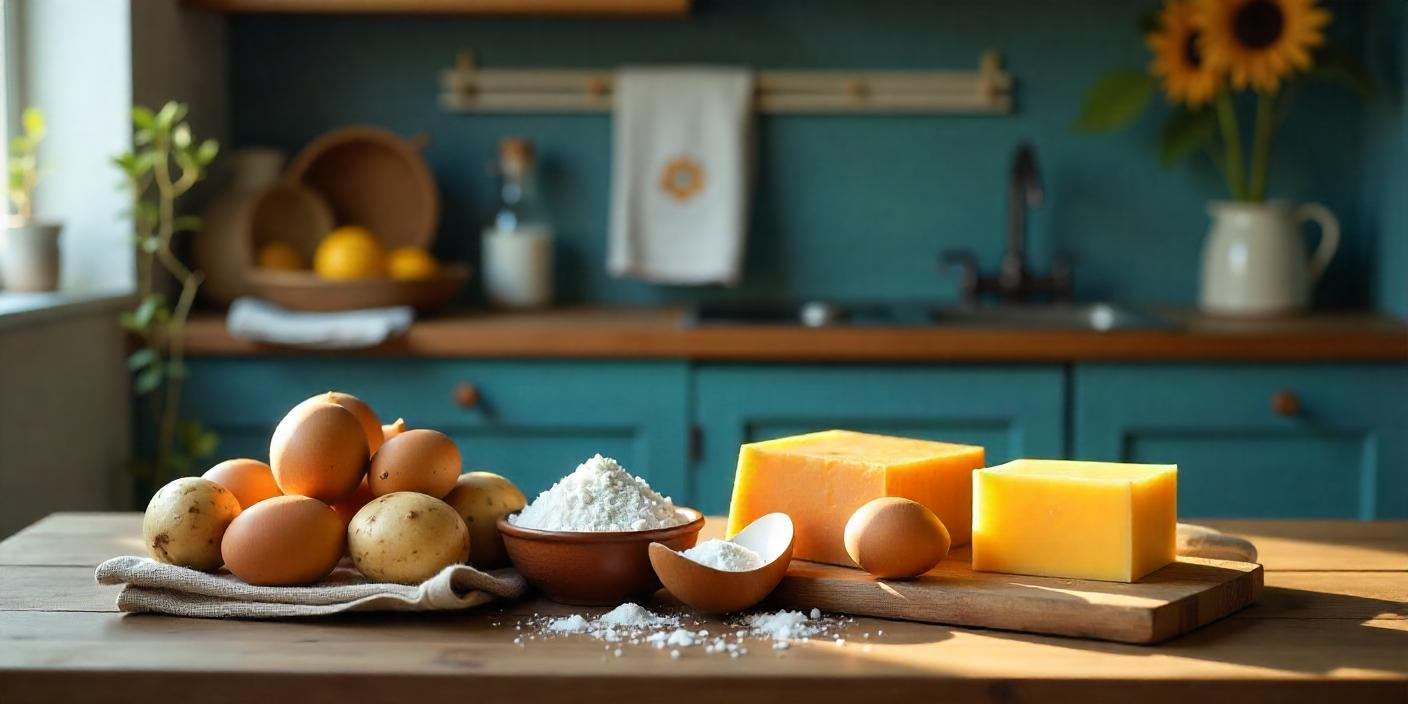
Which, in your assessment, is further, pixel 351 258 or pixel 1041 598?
pixel 351 258

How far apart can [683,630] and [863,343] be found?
1.59m

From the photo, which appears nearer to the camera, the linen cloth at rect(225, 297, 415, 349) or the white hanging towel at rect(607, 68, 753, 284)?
the linen cloth at rect(225, 297, 415, 349)

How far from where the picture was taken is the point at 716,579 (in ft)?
3.70

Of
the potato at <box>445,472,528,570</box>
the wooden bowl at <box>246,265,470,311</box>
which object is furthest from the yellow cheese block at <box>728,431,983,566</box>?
the wooden bowl at <box>246,265,470,311</box>

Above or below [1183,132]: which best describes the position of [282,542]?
below

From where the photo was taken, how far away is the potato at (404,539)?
1.17 m

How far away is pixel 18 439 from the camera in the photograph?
2.36m

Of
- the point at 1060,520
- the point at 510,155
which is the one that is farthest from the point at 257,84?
the point at 1060,520

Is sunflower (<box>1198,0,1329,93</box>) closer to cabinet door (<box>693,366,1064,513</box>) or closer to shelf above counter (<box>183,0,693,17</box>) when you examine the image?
cabinet door (<box>693,366,1064,513</box>)

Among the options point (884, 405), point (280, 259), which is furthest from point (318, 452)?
point (280, 259)

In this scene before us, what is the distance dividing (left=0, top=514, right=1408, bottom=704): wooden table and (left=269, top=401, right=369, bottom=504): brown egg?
4.7 inches

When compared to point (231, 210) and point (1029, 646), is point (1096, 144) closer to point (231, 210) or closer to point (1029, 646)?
point (231, 210)

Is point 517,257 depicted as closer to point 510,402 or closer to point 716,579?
point 510,402

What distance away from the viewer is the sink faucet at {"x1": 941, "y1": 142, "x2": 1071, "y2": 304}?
3.11m
